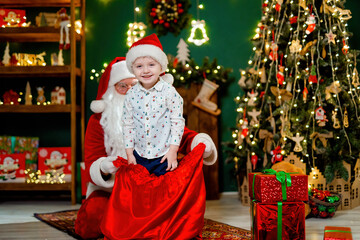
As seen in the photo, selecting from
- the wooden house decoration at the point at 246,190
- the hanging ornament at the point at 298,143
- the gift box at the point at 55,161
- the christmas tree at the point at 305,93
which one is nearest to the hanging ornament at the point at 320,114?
the christmas tree at the point at 305,93

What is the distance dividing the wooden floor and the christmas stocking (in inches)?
36.8

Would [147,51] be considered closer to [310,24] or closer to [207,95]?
[310,24]

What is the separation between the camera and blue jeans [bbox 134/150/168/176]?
90.9 inches

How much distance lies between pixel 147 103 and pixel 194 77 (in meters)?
1.94

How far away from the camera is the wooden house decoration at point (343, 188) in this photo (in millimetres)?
3619

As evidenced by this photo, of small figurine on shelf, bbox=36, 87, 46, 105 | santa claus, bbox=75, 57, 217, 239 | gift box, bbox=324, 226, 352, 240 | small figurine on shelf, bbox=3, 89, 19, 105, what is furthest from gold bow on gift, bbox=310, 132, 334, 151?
small figurine on shelf, bbox=3, 89, 19, 105

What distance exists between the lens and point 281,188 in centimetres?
225

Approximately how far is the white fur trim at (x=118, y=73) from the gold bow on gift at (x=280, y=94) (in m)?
1.33

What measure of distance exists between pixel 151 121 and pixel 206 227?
1.05 m

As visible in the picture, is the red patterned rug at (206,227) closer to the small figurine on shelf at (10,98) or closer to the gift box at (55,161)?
the gift box at (55,161)

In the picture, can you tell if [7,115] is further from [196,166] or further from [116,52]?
[196,166]

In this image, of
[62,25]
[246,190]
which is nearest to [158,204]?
[246,190]

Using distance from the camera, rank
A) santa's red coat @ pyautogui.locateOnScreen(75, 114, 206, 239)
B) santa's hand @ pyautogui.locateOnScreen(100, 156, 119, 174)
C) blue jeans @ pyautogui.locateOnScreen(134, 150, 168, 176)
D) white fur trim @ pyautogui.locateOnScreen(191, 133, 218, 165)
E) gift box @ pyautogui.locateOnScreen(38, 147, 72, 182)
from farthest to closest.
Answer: gift box @ pyautogui.locateOnScreen(38, 147, 72, 182)
santa's hand @ pyautogui.locateOnScreen(100, 156, 119, 174)
white fur trim @ pyautogui.locateOnScreen(191, 133, 218, 165)
blue jeans @ pyautogui.locateOnScreen(134, 150, 168, 176)
santa's red coat @ pyautogui.locateOnScreen(75, 114, 206, 239)

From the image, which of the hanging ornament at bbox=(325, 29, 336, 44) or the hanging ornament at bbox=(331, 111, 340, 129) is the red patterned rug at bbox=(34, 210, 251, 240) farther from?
the hanging ornament at bbox=(325, 29, 336, 44)
